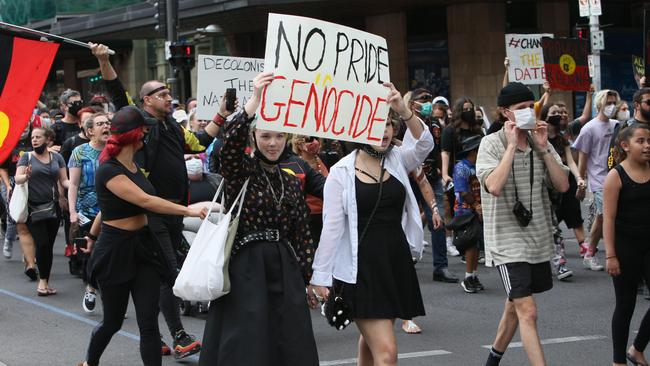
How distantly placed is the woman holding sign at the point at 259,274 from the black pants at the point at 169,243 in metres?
1.72

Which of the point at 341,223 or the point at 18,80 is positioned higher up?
the point at 18,80

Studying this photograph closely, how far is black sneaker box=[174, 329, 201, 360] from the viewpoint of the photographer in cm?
813

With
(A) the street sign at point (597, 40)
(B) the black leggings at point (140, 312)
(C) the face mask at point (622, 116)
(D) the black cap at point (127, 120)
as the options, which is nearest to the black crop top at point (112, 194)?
(D) the black cap at point (127, 120)

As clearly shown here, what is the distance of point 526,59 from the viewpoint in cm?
1415

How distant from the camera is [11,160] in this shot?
14.2 meters

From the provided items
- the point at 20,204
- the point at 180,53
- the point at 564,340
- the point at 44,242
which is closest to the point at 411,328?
the point at 564,340

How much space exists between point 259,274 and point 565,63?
829 cm

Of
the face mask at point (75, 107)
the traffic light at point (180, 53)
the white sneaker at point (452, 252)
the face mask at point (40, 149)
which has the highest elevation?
the traffic light at point (180, 53)

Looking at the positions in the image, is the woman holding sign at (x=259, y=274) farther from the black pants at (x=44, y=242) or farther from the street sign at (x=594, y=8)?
the street sign at (x=594, y=8)

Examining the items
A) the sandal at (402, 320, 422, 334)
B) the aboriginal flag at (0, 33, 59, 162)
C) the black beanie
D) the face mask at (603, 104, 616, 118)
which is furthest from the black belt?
the face mask at (603, 104, 616, 118)

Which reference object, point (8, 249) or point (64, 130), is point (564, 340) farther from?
→ point (8, 249)

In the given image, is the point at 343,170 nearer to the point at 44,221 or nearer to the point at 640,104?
the point at 640,104

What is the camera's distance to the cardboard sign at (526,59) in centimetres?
1394

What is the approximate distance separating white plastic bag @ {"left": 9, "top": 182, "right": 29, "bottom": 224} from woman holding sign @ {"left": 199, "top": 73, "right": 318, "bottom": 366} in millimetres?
7161
